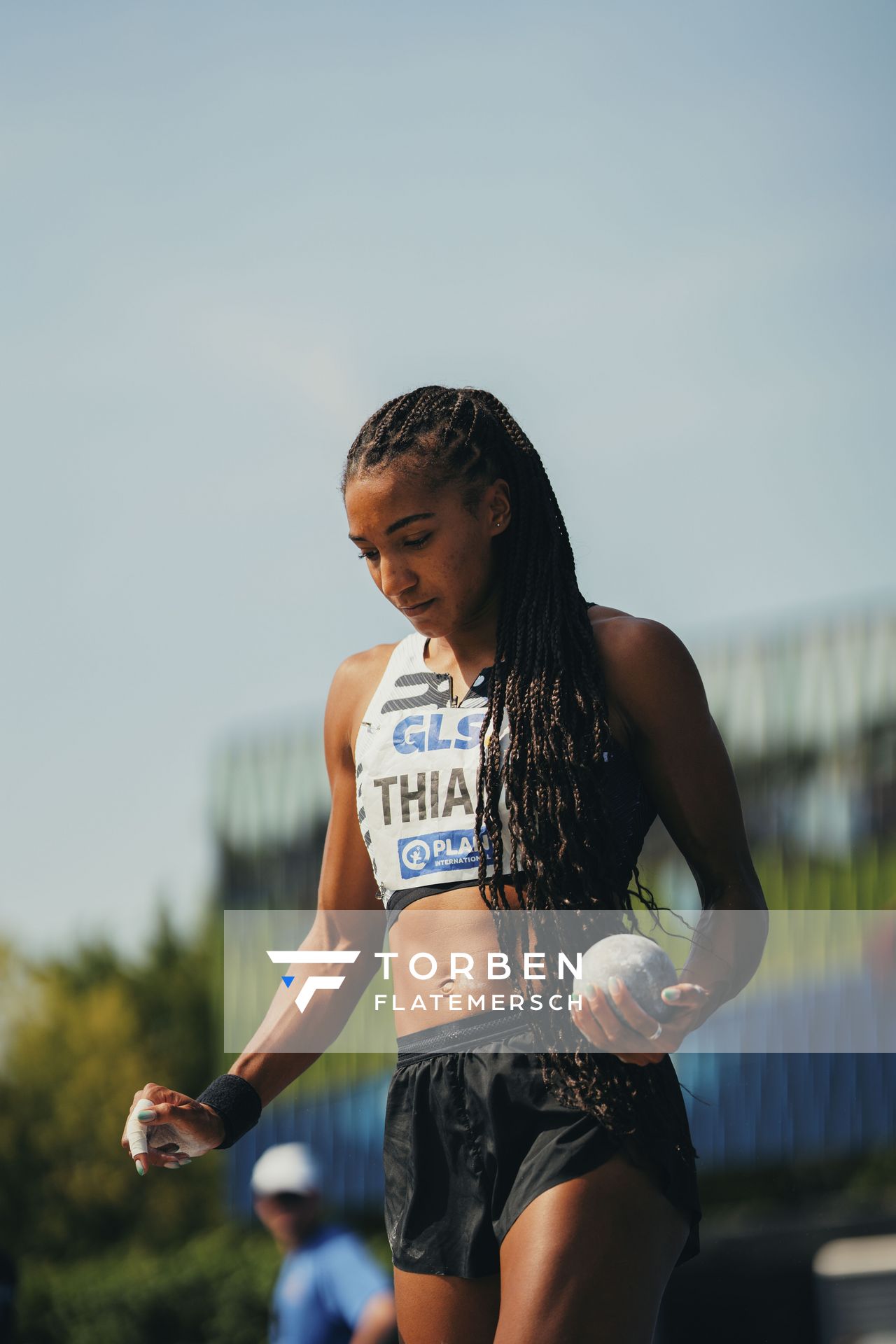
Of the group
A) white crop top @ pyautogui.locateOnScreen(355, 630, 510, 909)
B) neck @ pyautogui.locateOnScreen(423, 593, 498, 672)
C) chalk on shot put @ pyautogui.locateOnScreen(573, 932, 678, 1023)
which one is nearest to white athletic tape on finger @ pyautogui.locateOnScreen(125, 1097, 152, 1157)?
white crop top @ pyautogui.locateOnScreen(355, 630, 510, 909)

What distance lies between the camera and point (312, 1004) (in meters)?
2.92

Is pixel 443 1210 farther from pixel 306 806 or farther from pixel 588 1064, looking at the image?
pixel 306 806

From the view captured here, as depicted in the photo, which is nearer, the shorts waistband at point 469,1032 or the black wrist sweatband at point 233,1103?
the shorts waistband at point 469,1032

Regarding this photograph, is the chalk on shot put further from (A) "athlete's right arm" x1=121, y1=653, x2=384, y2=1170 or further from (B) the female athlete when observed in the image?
(A) "athlete's right arm" x1=121, y1=653, x2=384, y2=1170

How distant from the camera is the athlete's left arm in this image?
2.51 m

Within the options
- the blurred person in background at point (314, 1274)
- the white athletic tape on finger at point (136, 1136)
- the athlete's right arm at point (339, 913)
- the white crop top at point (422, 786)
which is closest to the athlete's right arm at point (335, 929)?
the athlete's right arm at point (339, 913)

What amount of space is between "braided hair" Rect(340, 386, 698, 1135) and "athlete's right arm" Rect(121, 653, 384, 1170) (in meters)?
0.45

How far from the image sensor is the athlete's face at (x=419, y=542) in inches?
103

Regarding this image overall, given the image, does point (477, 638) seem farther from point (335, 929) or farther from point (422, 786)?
point (335, 929)

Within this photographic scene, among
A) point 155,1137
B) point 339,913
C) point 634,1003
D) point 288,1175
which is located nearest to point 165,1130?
point 155,1137

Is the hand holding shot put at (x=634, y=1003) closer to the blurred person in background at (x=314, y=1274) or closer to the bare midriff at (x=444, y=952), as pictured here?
the bare midriff at (x=444, y=952)

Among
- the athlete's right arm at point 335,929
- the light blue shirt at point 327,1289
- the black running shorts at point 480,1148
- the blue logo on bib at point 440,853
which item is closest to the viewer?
the black running shorts at point 480,1148

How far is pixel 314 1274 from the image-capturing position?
5.97 meters

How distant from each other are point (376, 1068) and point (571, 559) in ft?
42.9
